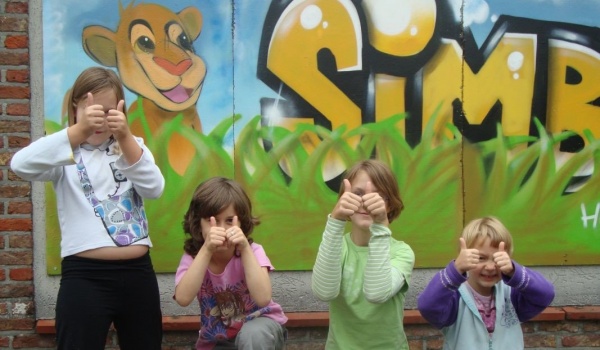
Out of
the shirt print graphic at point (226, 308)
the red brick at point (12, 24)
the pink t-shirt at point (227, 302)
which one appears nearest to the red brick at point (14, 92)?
the red brick at point (12, 24)

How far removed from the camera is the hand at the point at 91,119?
8.86ft

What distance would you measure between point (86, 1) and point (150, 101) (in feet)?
2.01

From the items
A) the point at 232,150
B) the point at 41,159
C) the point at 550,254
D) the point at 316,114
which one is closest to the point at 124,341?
the point at 41,159

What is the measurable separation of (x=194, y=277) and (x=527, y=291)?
1.27 metres

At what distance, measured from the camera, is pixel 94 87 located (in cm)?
288

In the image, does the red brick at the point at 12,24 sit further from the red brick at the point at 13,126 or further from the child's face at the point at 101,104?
the child's face at the point at 101,104

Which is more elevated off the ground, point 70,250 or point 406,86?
point 406,86

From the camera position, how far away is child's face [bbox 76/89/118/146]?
2863mm

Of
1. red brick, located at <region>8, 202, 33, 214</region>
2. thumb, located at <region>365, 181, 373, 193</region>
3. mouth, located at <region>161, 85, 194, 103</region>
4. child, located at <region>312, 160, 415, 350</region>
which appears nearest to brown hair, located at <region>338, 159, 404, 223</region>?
child, located at <region>312, 160, 415, 350</region>

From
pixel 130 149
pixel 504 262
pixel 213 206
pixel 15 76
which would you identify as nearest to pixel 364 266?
pixel 504 262

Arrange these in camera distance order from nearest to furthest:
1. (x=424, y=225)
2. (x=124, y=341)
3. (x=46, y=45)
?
(x=124, y=341) < (x=46, y=45) < (x=424, y=225)

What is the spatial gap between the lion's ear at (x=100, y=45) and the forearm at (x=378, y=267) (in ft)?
6.21

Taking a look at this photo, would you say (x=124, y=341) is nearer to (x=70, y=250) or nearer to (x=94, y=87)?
(x=70, y=250)

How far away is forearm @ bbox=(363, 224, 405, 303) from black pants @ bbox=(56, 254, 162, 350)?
2.86ft
